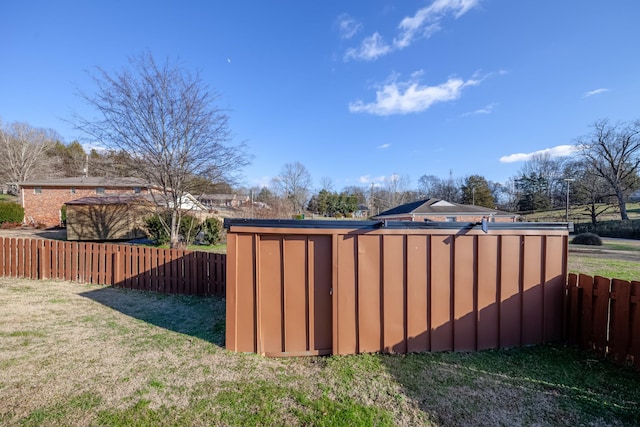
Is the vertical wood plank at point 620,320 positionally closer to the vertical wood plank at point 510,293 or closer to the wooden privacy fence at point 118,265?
the vertical wood plank at point 510,293

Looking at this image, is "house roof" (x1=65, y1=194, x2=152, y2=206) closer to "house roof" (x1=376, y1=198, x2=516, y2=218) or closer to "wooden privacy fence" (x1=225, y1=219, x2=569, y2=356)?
"wooden privacy fence" (x1=225, y1=219, x2=569, y2=356)

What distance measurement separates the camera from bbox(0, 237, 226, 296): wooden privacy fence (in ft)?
21.9

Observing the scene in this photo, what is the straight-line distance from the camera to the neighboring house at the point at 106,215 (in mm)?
14234

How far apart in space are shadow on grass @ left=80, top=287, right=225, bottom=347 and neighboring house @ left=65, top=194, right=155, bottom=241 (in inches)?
360

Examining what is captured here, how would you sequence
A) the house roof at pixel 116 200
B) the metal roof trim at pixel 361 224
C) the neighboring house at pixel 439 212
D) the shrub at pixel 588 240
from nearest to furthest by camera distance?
the metal roof trim at pixel 361 224 → the house roof at pixel 116 200 → the shrub at pixel 588 240 → the neighboring house at pixel 439 212


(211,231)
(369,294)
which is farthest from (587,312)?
(211,231)

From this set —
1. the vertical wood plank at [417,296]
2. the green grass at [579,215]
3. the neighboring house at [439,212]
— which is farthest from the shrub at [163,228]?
the green grass at [579,215]

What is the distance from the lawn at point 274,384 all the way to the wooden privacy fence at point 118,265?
2.26m

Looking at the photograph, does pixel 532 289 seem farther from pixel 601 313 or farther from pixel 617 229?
pixel 617 229

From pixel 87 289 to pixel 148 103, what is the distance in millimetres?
6933

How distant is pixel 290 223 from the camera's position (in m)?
3.76

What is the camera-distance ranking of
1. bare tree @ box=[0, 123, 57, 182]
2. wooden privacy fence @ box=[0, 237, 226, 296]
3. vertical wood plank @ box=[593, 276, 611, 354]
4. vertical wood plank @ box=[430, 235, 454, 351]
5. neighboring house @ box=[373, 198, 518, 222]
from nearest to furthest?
vertical wood plank @ box=[593, 276, 611, 354] → vertical wood plank @ box=[430, 235, 454, 351] → wooden privacy fence @ box=[0, 237, 226, 296] → neighboring house @ box=[373, 198, 518, 222] → bare tree @ box=[0, 123, 57, 182]

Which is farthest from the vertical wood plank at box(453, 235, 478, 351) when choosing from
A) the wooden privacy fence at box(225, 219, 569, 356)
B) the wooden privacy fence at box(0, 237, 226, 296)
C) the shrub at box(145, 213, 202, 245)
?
the shrub at box(145, 213, 202, 245)

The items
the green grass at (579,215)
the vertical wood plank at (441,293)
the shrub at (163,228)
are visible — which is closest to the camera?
the vertical wood plank at (441,293)
